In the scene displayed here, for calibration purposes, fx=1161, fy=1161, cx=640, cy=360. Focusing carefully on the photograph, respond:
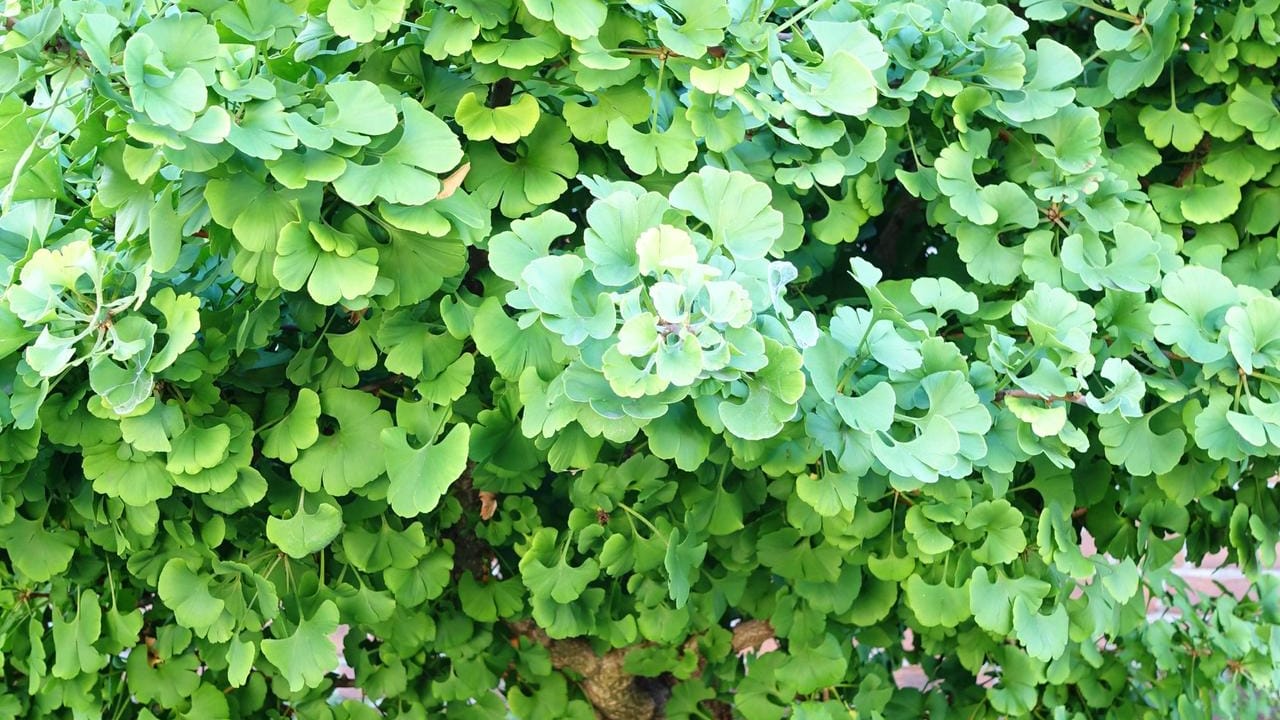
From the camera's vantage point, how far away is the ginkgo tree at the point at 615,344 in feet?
2.68

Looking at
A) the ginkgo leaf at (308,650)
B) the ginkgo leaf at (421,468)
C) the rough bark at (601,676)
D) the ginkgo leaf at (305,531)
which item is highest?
the ginkgo leaf at (421,468)

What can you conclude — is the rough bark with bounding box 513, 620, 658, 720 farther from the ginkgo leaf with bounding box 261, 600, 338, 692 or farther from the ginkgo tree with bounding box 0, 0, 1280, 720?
the ginkgo leaf with bounding box 261, 600, 338, 692

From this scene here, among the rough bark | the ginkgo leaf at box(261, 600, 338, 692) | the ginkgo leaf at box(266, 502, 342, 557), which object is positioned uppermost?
the ginkgo leaf at box(266, 502, 342, 557)

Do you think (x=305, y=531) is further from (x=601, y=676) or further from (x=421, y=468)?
(x=601, y=676)

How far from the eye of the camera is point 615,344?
73 cm

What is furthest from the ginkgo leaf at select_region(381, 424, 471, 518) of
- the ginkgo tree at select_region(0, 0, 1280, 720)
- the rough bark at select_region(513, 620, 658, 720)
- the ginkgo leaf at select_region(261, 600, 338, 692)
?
the rough bark at select_region(513, 620, 658, 720)

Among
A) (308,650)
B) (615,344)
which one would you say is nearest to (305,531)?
(308,650)

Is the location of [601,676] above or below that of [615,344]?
below

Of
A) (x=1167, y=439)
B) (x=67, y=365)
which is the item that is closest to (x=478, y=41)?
(x=67, y=365)

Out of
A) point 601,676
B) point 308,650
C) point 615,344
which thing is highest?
point 615,344

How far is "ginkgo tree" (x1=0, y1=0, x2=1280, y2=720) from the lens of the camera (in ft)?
2.68

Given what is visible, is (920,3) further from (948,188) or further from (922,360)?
(922,360)

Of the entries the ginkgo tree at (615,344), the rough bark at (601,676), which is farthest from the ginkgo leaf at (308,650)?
the rough bark at (601,676)

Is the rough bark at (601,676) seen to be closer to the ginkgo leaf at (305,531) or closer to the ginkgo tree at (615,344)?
the ginkgo tree at (615,344)
